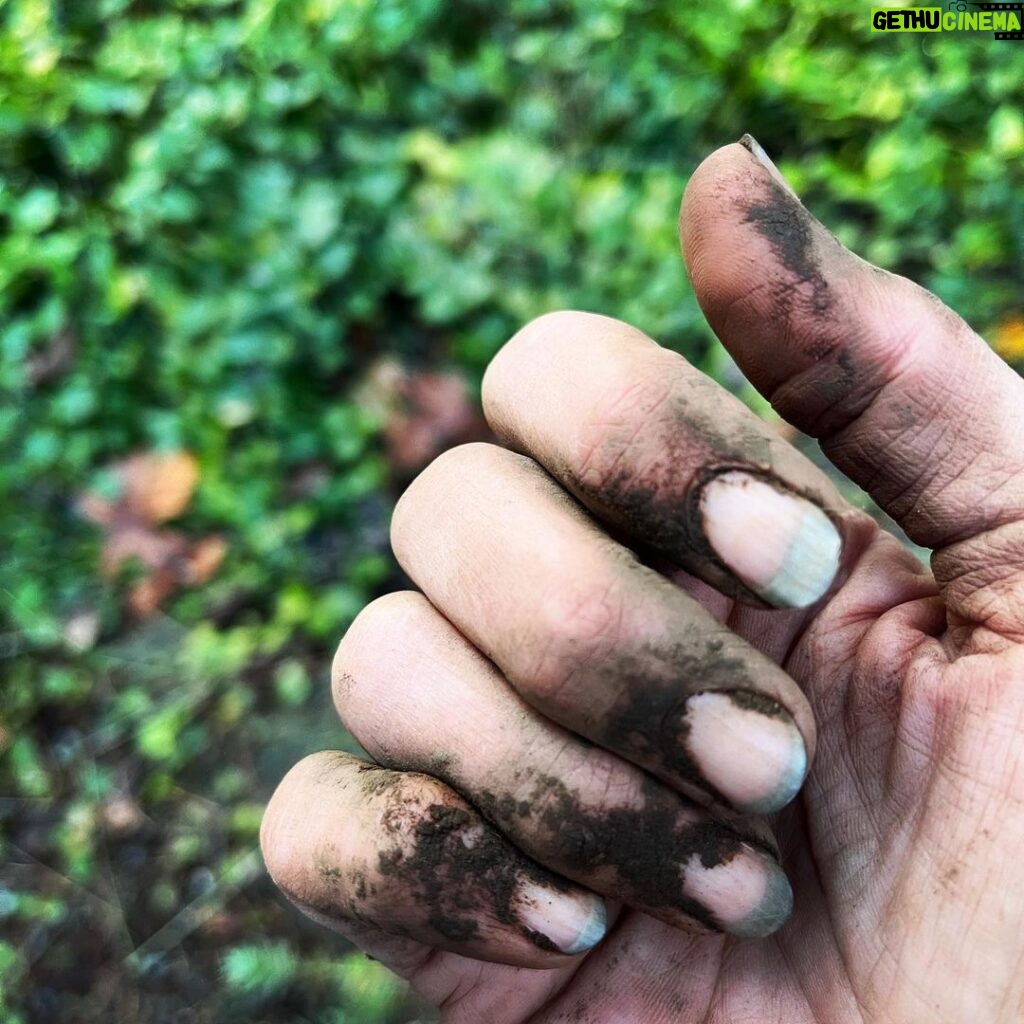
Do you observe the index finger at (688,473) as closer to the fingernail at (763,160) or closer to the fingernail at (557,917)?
the fingernail at (763,160)

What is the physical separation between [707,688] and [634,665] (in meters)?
0.08

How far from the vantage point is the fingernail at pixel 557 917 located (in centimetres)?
98

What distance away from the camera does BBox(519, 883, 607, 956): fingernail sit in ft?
3.22

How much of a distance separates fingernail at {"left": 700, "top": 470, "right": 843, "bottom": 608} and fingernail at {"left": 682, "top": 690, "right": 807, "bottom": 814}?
0.13 meters

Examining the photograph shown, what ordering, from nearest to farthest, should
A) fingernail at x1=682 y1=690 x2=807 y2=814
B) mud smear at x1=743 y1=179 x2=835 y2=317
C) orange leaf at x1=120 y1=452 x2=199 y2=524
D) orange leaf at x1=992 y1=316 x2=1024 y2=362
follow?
fingernail at x1=682 y1=690 x2=807 y2=814, mud smear at x1=743 y1=179 x2=835 y2=317, orange leaf at x1=992 y1=316 x2=1024 y2=362, orange leaf at x1=120 y1=452 x2=199 y2=524

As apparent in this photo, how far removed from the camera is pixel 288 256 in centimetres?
242

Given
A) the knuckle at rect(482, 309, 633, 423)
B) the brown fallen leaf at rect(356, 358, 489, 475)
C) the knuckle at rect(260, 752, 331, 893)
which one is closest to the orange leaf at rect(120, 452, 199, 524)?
the brown fallen leaf at rect(356, 358, 489, 475)

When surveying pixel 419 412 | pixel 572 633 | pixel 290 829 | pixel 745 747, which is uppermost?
pixel 572 633

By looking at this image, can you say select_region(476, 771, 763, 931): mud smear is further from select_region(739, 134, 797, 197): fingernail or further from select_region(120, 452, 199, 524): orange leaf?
select_region(120, 452, 199, 524): orange leaf

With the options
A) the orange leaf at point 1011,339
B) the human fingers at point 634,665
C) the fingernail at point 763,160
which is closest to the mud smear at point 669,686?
the human fingers at point 634,665

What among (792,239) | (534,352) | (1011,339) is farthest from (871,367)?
(1011,339)

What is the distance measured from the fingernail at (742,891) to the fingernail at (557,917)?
0.44ft

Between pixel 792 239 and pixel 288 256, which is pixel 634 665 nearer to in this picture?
pixel 792 239

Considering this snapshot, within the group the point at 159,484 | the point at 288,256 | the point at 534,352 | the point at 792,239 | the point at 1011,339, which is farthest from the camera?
the point at 159,484
